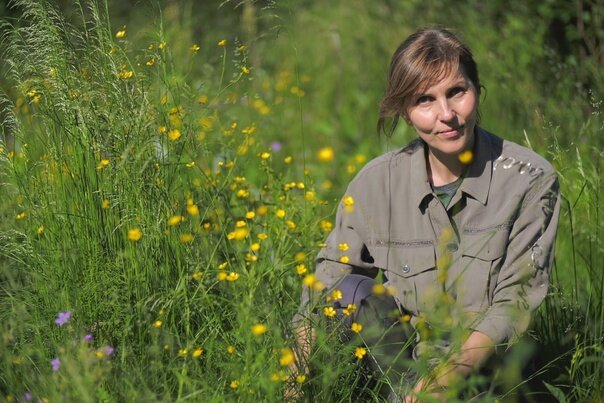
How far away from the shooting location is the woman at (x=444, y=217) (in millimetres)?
2533

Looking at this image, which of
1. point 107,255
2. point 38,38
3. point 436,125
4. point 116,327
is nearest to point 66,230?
point 107,255

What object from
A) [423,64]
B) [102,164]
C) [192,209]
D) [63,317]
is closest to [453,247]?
[423,64]

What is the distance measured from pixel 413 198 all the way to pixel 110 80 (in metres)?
0.96

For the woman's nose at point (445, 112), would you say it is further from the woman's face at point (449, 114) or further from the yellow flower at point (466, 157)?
the yellow flower at point (466, 157)

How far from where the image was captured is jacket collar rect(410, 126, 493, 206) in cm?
270

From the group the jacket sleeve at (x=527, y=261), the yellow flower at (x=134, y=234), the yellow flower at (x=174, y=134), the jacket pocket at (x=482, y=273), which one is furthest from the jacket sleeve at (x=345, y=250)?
the yellow flower at (x=134, y=234)

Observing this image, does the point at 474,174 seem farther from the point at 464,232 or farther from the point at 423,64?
the point at 423,64

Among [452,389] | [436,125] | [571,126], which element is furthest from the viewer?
[571,126]

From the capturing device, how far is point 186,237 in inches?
95.5

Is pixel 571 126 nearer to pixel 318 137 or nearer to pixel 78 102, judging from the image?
pixel 318 137

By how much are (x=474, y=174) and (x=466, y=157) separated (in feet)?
0.57

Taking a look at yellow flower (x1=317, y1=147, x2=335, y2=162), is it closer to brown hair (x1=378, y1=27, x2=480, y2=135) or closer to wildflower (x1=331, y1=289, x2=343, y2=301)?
brown hair (x1=378, y1=27, x2=480, y2=135)

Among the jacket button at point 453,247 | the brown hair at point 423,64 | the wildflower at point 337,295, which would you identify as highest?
the brown hair at point 423,64

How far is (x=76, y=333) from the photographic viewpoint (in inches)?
91.7
